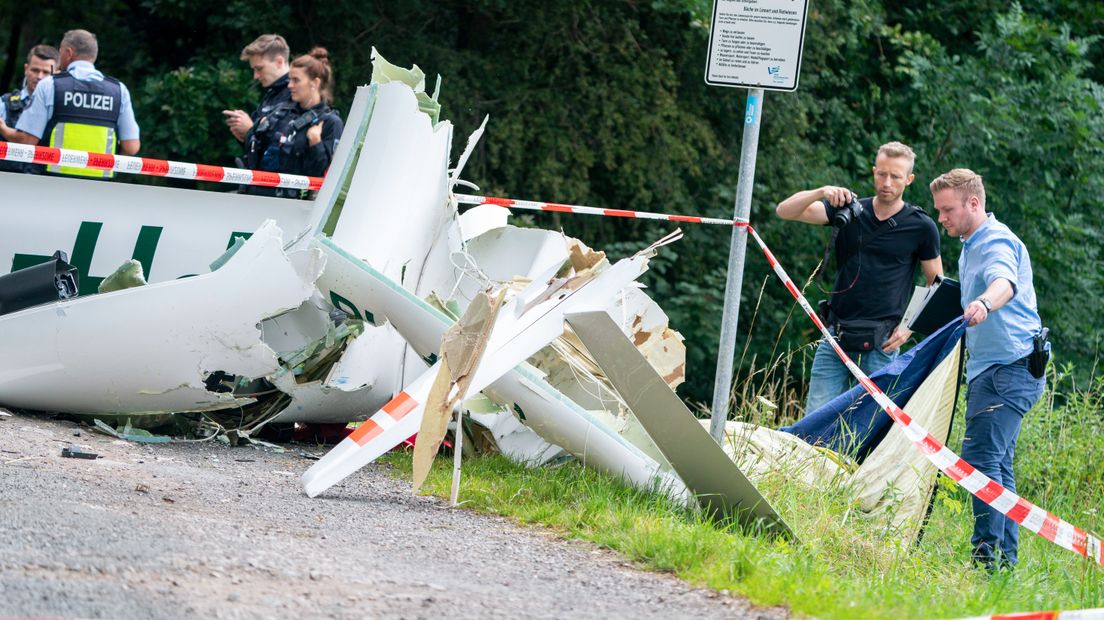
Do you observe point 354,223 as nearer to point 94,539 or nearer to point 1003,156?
point 94,539

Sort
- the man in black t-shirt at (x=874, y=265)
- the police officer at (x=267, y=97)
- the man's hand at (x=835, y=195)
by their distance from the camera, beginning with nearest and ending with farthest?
the man's hand at (x=835, y=195) < the man in black t-shirt at (x=874, y=265) < the police officer at (x=267, y=97)

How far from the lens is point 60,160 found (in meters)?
6.27

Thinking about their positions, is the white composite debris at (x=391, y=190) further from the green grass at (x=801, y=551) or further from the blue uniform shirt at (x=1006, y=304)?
the blue uniform shirt at (x=1006, y=304)

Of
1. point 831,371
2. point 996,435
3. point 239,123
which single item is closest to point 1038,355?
point 996,435

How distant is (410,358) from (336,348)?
40 cm

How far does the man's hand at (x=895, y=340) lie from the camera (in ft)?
21.3

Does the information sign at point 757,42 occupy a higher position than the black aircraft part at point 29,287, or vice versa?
the information sign at point 757,42

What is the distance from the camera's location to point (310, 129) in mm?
7449

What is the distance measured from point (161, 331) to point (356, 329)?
100cm

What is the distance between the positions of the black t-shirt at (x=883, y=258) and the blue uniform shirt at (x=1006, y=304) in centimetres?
95

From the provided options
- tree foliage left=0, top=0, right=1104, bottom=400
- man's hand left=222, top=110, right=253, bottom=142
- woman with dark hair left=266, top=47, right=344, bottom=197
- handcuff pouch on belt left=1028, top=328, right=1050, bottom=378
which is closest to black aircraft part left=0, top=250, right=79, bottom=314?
woman with dark hair left=266, top=47, right=344, bottom=197

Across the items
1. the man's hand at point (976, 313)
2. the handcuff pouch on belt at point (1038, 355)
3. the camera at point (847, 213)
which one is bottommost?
the handcuff pouch on belt at point (1038, 355)

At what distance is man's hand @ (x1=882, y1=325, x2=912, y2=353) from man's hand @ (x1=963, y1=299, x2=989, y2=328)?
137 centimetres

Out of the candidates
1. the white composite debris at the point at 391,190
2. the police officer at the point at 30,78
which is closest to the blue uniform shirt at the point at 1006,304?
the white composite debris at the point at 391,190
